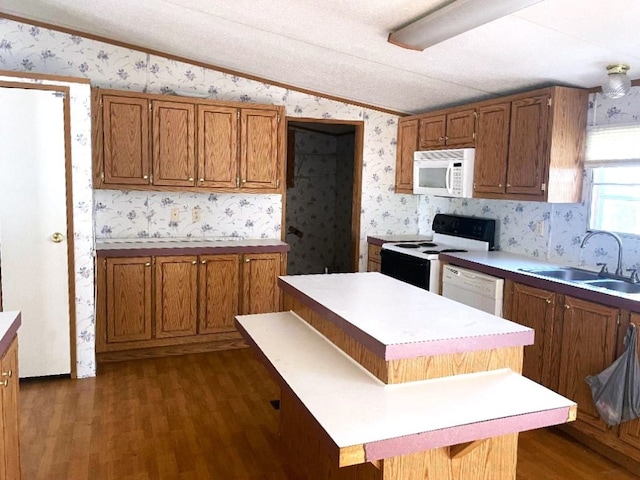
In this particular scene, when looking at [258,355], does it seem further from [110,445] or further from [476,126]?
[476,126]

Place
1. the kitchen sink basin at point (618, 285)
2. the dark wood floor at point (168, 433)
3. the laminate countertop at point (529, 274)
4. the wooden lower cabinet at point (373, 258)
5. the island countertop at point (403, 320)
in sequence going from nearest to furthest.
A: 1. the island countertop at point (403, 320)
2. the dark wood floor at point (168, 433)
3. the laminate countertop at point (529, 274)
4. the kitchen sink basin at point (618, 285)
5. the wooden lower cabinet at point (373, 258)

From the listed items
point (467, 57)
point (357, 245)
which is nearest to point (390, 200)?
point (357, 245)

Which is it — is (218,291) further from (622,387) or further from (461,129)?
(622,387)

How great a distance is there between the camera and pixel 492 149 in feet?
12.9

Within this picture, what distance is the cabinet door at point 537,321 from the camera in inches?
123

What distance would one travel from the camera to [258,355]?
85.0 inches

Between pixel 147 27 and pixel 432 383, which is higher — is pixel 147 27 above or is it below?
above

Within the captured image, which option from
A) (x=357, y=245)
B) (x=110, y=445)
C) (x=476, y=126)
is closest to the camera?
(x=110, y=445)

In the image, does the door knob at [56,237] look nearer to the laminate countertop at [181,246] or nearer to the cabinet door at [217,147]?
the laminate countertop at [181,246]

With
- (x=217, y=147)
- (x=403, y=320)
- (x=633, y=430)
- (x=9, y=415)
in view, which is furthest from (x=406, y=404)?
(x=217, y=147)

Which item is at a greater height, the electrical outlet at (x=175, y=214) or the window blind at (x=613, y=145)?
the window blind at (x=613, y=145)

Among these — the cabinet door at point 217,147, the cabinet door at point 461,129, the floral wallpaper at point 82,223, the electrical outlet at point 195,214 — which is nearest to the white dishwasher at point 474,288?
the cabinet door at point 461,129

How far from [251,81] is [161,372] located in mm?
2664

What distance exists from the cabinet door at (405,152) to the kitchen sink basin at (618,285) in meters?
2.22
